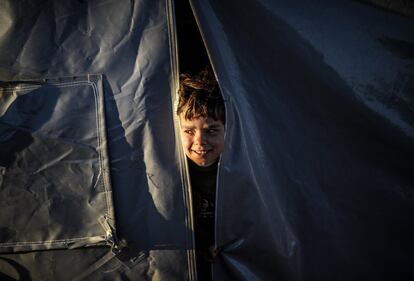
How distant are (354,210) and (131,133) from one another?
3.42 feet

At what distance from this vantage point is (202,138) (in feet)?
4.32

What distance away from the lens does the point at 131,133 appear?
47.3 inches

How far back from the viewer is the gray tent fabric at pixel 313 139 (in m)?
1.11

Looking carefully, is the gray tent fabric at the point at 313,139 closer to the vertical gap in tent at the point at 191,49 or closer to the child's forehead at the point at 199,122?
the child's forehead at the point at 199,122

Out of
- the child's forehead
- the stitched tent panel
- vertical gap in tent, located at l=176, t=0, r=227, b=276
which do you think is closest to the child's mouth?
the child's forehead

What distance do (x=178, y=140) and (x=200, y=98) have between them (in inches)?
9.1

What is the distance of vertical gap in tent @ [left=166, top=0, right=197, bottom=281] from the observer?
44.6 inches

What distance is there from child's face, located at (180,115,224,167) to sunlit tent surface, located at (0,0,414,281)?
13 cm

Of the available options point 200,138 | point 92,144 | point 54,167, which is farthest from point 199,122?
point 54,167

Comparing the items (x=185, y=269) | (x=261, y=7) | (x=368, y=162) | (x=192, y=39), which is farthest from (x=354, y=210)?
(x=192, y=39)

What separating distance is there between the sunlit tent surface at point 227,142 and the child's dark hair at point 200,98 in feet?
0.32

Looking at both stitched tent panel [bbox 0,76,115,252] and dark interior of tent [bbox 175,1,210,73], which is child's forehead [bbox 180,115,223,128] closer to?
stitched tent panel [bbox 0,76,115,252]

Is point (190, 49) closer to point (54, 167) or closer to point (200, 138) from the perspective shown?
point (200, 138)

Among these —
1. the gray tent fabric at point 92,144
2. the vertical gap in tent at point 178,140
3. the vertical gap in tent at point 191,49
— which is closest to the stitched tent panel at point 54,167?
the gray tent fabric at point 92,144
